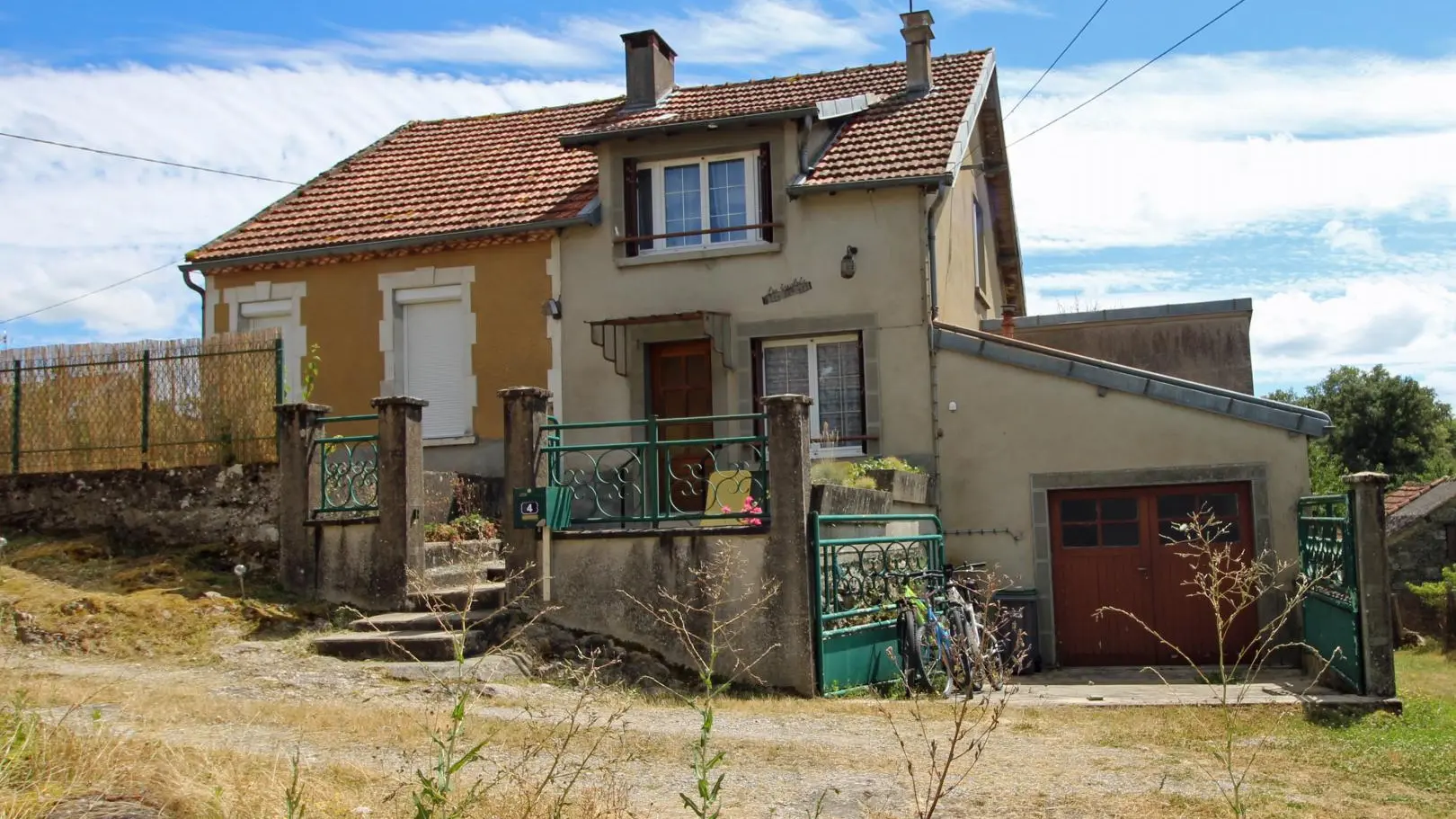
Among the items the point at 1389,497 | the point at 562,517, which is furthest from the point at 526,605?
the point at 1389,497

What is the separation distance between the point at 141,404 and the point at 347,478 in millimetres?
2855

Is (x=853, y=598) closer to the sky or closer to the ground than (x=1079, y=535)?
closer to the ground

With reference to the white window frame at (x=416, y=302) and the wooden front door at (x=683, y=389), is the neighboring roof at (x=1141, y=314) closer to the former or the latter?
the wooden front door at (x=683, y=389)

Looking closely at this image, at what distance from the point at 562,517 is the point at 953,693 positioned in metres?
3.59

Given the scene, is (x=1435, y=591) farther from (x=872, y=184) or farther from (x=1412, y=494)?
(x=872, y=184)

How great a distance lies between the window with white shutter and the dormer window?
8.28 ft

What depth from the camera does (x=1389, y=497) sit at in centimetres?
2805

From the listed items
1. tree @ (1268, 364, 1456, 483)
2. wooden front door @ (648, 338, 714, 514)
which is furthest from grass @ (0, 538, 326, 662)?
tree @ (1268, 364, 1456, 483)

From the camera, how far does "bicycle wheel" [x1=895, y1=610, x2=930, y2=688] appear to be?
37.4ft

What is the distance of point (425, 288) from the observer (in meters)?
16.9

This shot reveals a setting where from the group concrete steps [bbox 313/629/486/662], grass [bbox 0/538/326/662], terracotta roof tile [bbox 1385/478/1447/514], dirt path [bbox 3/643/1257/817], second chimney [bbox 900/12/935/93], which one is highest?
second chimney [bbox 900/12/935/93]

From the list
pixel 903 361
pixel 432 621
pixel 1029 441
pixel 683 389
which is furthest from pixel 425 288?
pixel 1029 441

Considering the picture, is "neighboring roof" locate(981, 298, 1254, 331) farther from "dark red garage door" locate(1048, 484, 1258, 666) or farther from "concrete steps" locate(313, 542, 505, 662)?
"concrete steps" locate(313, 542, 505, 662)

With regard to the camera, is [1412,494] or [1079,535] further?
[1412,494]
